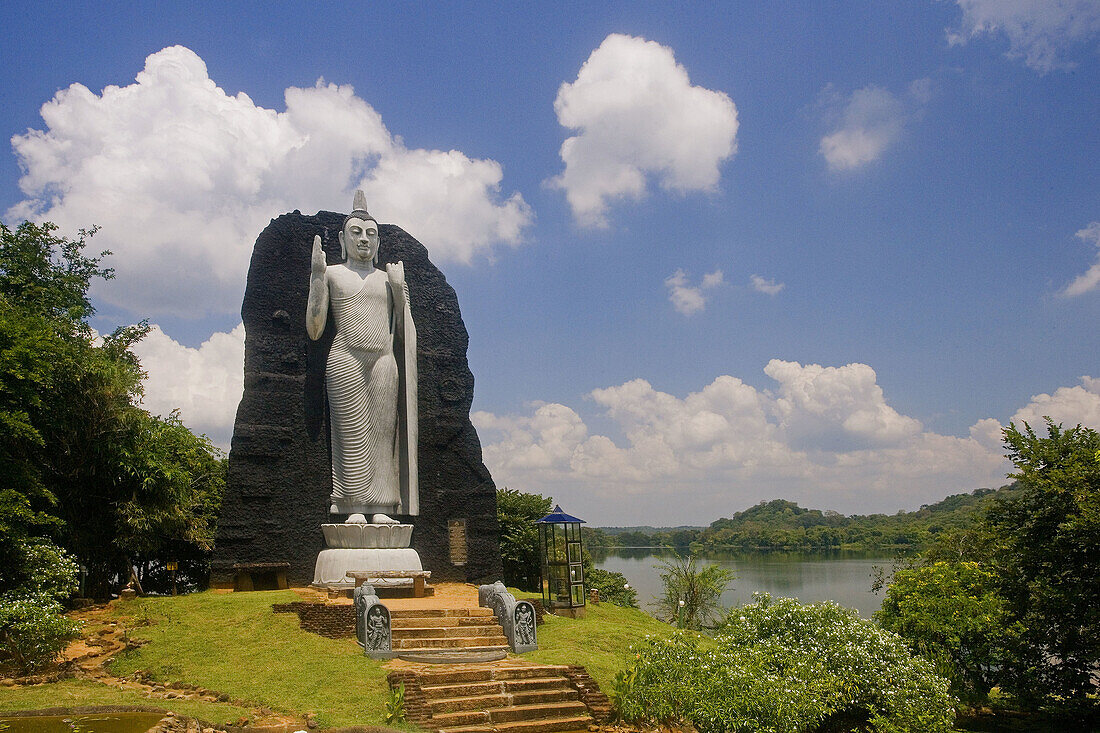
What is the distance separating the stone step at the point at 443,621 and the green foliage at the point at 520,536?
38.2ft

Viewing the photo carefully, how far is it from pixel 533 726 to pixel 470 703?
0.71 meters

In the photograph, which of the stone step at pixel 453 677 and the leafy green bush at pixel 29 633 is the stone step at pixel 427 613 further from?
the leafy green bush at pixel 29 633

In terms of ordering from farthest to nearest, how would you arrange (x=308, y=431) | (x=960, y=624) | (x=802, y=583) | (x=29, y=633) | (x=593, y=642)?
(x=802, y=583), (x=308, y=431), (x=960, y=624), (x=593, y=642), (x=29, y=633)

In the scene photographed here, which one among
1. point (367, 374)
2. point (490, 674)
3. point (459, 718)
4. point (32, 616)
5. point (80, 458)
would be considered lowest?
point (459, 718)

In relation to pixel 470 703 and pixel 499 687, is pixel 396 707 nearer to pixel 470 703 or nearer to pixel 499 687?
pixel 470 703

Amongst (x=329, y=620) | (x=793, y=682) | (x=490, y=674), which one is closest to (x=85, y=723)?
(x=329, y=620)

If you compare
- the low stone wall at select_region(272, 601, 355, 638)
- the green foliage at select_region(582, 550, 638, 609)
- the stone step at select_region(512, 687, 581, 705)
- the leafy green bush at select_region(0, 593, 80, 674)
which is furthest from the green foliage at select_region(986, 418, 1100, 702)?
the green foliage at select_region(582, 550, 638, 609)

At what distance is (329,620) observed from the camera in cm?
1052

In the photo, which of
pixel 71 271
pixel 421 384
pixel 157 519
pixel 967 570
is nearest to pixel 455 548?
pixel 421 384

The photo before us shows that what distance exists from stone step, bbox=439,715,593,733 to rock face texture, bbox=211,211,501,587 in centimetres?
626

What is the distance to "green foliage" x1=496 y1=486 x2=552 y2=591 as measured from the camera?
23031 mm

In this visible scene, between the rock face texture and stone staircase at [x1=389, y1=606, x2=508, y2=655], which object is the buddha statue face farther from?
stone staircase at [x1=389, y1=606, x2=508, y2=655]

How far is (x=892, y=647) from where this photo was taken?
8.76 m

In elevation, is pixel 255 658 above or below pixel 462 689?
above
